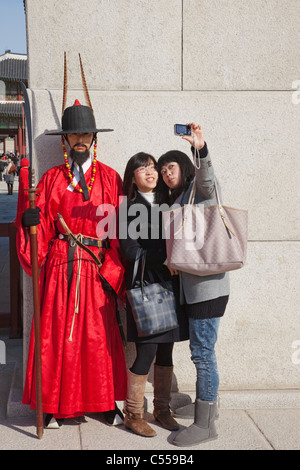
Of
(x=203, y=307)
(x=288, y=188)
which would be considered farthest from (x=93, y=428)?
(x=288, y=188)

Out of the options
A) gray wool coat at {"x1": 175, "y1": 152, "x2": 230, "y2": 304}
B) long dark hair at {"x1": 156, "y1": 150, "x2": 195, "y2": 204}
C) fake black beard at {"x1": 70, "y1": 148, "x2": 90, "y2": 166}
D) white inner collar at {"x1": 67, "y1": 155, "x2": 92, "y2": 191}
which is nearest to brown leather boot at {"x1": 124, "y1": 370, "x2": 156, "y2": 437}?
gray wool coat at {"x1": 175, "y1": 152, "x2": 230, "y2": 304}

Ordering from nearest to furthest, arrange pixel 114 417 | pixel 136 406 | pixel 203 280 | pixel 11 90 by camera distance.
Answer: pixel 203 280
pixel 136 406
pixel 114 417
pixel 11 90

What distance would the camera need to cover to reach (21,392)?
3537 millimetres

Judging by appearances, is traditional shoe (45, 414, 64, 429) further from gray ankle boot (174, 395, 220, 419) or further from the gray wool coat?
the gray wool coat

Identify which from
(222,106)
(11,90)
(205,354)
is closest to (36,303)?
(205,354)

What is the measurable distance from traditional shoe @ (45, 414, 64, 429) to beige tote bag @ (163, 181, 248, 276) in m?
1.19

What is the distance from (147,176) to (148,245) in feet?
1.26

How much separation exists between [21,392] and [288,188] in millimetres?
2186

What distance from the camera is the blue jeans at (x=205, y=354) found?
9.77 feet

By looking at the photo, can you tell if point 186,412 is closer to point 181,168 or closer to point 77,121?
point 181,168

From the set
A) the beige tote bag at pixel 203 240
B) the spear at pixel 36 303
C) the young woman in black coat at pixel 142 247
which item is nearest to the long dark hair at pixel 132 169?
the young woman in black coat at pixel 142 247

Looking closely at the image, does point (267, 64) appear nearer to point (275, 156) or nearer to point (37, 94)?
point (275, 156)

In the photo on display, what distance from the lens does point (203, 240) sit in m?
2.84

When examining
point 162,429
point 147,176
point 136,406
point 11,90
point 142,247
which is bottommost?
point 162,429
